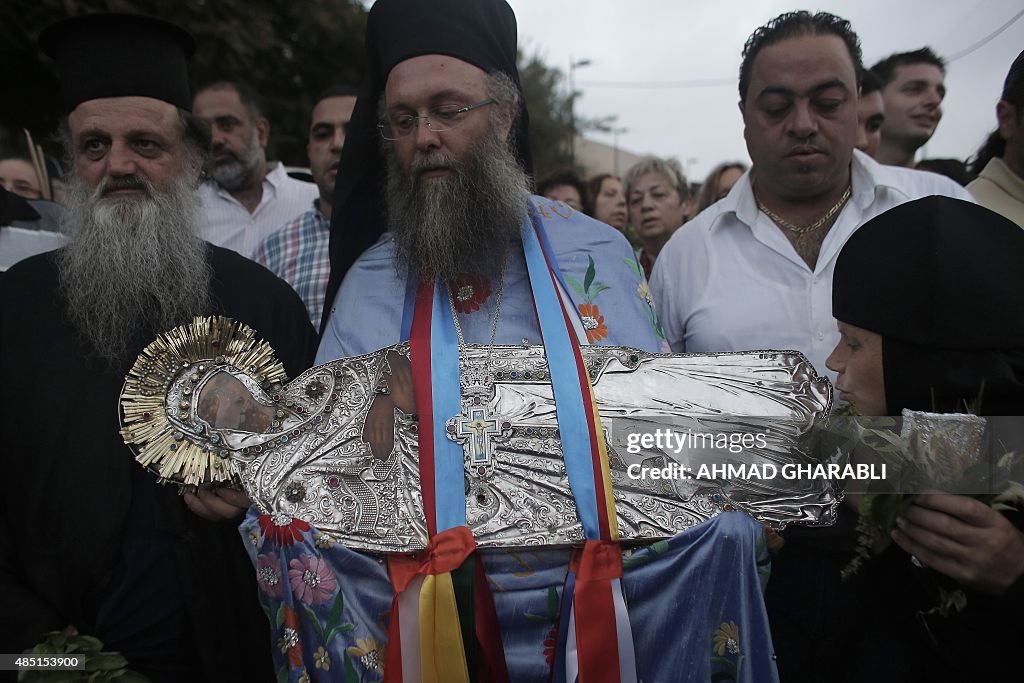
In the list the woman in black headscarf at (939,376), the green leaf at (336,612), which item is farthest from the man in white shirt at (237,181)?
the woman in black headscarf at (939,376)

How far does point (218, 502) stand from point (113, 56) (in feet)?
5.30

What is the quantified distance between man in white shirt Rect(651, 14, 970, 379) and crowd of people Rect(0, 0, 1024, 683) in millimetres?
11

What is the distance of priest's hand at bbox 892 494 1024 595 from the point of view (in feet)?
5.25

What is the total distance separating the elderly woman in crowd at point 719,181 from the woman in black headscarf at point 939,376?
10.8ft

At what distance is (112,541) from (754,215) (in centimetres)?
223

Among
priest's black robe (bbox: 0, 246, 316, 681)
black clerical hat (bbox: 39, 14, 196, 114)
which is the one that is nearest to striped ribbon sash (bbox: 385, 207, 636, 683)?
priest's black robe (bbox: 0, 246, 316, 681)

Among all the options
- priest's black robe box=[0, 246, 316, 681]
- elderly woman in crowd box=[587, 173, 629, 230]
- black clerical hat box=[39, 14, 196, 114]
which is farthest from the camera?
elderly woman in crowd box=[587, 173, 629, 230]

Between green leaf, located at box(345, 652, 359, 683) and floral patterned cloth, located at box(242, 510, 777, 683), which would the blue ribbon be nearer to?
floral patterned cloth, located at box(242, 510, 777, 683)

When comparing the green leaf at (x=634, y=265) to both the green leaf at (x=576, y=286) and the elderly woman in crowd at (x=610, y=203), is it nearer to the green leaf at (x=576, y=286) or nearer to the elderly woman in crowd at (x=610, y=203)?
the green leaf at (x=576, y=286)

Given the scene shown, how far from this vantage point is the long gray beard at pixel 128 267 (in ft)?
8.01

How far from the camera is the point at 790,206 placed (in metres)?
2.72

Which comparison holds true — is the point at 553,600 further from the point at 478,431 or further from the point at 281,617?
the point at 281,617

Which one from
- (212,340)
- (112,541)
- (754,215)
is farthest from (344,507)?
(754,215)

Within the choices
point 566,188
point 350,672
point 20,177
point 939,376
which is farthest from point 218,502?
point 566,188
